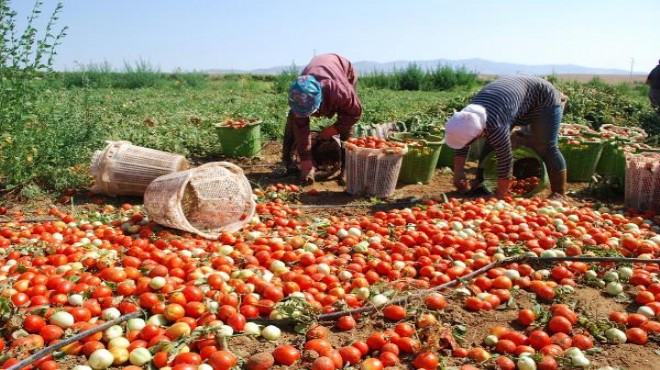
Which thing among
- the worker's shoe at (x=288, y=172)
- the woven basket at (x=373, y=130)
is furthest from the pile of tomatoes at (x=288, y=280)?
the woven basket at (x=373, y=130)

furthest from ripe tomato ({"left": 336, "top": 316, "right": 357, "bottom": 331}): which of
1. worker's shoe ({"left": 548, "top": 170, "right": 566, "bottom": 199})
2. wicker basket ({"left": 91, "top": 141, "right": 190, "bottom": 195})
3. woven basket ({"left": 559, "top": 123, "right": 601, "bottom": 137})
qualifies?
woven basket ({"left": 559, "top": 123, "right": 601, "bottom": 137})

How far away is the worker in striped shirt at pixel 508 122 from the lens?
473 centimetres

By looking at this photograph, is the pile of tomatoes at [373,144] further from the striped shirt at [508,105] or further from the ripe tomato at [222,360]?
the ripe tomato at [222,360]

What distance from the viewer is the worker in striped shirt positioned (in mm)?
4730

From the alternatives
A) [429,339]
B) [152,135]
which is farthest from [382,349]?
[152,135]

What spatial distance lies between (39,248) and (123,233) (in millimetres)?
620

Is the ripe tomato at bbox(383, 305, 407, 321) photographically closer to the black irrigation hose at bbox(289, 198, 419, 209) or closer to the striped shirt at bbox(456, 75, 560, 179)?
the black irrigation hose at bbox(289, 198, 419, 209)

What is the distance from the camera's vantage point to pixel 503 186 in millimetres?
5199

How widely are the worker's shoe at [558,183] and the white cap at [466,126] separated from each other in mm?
1297

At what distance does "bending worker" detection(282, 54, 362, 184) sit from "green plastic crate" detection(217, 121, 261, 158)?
1157 millimetres

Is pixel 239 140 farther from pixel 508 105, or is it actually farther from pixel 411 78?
pixel 411 78

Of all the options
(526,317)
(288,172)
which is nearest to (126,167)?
(288,172)

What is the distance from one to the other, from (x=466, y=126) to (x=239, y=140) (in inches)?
150

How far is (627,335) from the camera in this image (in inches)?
105
